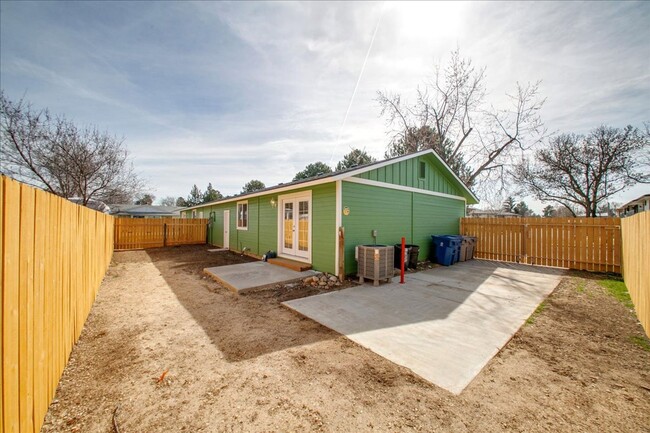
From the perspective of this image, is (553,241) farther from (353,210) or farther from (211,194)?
(211,194)

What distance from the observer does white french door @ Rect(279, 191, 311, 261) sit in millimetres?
7931

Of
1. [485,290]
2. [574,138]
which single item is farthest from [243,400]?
[574,138]

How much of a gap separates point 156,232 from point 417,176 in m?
14.9

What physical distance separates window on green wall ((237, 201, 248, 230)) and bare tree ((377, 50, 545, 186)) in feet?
43.1

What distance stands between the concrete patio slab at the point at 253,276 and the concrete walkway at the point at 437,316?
1.49m

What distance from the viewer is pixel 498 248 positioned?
33.5 ft

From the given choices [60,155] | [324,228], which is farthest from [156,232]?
[324,228]

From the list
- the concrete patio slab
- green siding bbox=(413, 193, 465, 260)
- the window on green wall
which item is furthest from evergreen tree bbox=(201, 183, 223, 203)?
green siding bbox=(413, 193, 465, 260)

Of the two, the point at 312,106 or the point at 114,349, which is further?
the point at 312,106

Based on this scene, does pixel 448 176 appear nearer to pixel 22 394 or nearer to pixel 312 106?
pixel 312 106

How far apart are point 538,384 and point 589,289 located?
5.52 m

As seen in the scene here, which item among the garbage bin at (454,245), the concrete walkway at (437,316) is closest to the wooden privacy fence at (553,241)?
the garbage bin at (454,245)

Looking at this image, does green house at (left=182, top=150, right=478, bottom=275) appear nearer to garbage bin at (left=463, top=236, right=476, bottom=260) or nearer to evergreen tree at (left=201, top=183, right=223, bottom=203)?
garbage bin at (left=463, top=236, right=476, bottom=260)

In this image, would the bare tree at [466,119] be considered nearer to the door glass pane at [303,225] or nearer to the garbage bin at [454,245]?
the garbage bin at [454,245]
